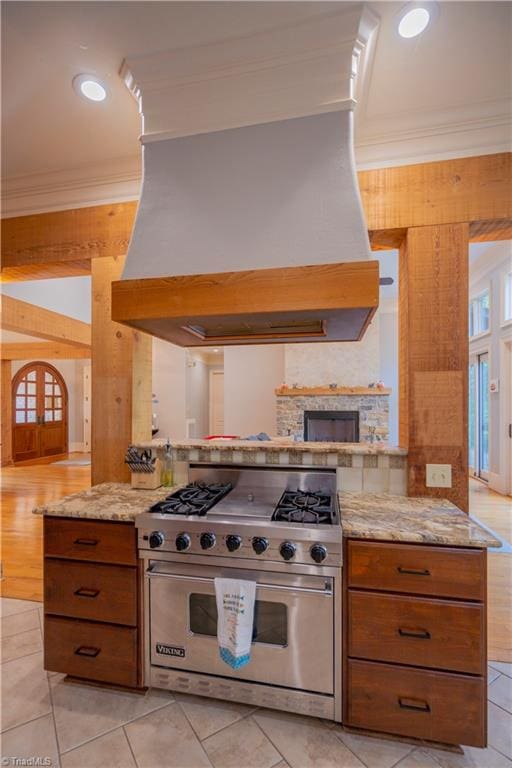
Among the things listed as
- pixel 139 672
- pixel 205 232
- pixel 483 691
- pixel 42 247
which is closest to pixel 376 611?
pixel 483 691

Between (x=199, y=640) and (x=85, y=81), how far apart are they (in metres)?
2.57

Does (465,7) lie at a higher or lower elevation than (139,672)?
higher

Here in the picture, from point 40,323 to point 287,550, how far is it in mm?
5218

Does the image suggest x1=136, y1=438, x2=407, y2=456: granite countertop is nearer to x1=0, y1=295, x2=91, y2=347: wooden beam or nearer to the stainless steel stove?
the stainless steel stove

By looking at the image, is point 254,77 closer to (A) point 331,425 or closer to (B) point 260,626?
(B) point 260,626

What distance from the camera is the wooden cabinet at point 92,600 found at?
1.72 meters

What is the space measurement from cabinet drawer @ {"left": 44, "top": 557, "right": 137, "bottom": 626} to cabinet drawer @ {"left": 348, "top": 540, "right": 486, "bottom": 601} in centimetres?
101

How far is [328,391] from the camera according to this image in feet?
20.4

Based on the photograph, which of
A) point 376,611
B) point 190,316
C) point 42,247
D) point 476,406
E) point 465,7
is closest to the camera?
point 465,7

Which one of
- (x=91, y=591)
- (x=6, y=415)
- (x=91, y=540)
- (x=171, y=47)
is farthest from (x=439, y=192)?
(x=6, y=415)

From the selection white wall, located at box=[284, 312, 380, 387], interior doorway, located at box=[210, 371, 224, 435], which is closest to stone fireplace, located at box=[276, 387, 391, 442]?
white wall, located at box=[284, 312, 380, 387]

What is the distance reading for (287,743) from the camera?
1501 mm

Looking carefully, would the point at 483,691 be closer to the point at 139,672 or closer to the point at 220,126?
the point at 139,672

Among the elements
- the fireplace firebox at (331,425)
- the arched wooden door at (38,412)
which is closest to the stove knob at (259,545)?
the fireplace firebox at (331,425)
